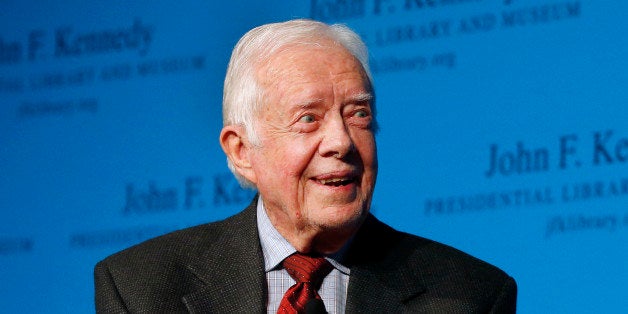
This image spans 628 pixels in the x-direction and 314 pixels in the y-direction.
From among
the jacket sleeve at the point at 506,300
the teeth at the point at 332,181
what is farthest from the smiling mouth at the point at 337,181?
the jacket sleeve at the point at 506,300

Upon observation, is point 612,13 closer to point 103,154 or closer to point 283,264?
point 283,264

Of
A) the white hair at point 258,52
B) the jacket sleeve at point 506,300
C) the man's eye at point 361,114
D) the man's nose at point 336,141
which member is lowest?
the jacket sleeve at point 506,300

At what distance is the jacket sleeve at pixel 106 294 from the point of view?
110 inches

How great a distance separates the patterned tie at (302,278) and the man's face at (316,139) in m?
0.08

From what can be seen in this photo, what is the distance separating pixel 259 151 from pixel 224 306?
1.20 ft

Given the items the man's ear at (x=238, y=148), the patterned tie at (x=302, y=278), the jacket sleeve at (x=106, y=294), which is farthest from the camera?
the man's ear at (x=238, y=148)

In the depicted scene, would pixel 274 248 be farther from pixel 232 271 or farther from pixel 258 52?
pixel 258 52

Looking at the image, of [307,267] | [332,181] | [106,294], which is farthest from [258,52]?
[106,294]

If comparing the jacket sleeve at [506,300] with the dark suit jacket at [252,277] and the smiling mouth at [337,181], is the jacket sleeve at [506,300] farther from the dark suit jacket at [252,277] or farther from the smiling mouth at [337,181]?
the smiling mouth at [337,181]

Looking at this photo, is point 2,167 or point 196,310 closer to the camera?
point 196,310

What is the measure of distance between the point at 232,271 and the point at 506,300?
64 cm

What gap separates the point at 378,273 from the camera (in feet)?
9.33

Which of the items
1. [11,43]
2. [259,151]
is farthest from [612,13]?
[11,43]

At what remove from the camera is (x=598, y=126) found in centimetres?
380
